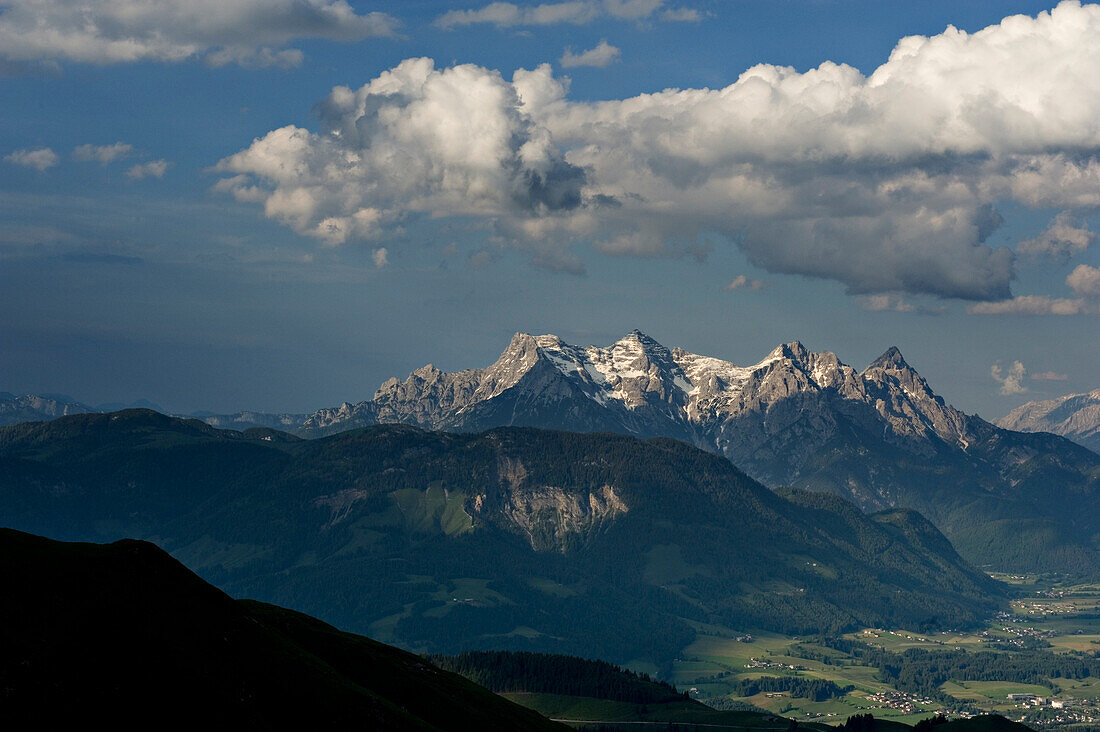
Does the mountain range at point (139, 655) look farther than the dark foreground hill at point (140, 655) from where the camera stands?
No

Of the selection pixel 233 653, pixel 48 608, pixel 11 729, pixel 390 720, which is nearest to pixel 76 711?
pixel 11 729

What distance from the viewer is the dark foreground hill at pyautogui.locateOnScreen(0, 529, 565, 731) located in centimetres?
15038

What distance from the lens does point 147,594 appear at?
173375mm

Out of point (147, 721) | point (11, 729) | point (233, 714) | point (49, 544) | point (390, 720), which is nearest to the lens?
point (11, 729)

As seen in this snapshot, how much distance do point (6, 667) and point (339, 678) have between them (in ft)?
202

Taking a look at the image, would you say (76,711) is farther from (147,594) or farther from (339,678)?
(339,678)

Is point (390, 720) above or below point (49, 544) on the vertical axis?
below

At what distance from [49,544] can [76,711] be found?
35.6 metres

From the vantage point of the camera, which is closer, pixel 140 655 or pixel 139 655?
pixel 139 655

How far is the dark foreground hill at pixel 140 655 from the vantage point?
15038cm

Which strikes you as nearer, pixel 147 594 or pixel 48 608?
pixel 48 608

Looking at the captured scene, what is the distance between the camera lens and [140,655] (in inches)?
6373

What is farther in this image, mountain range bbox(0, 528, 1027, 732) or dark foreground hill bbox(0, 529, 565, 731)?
dark foreground hill bbox(0, 529, 565, 731)

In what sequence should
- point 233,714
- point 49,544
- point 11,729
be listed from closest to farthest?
point 11,729 → point 233,714 → point 49,544
